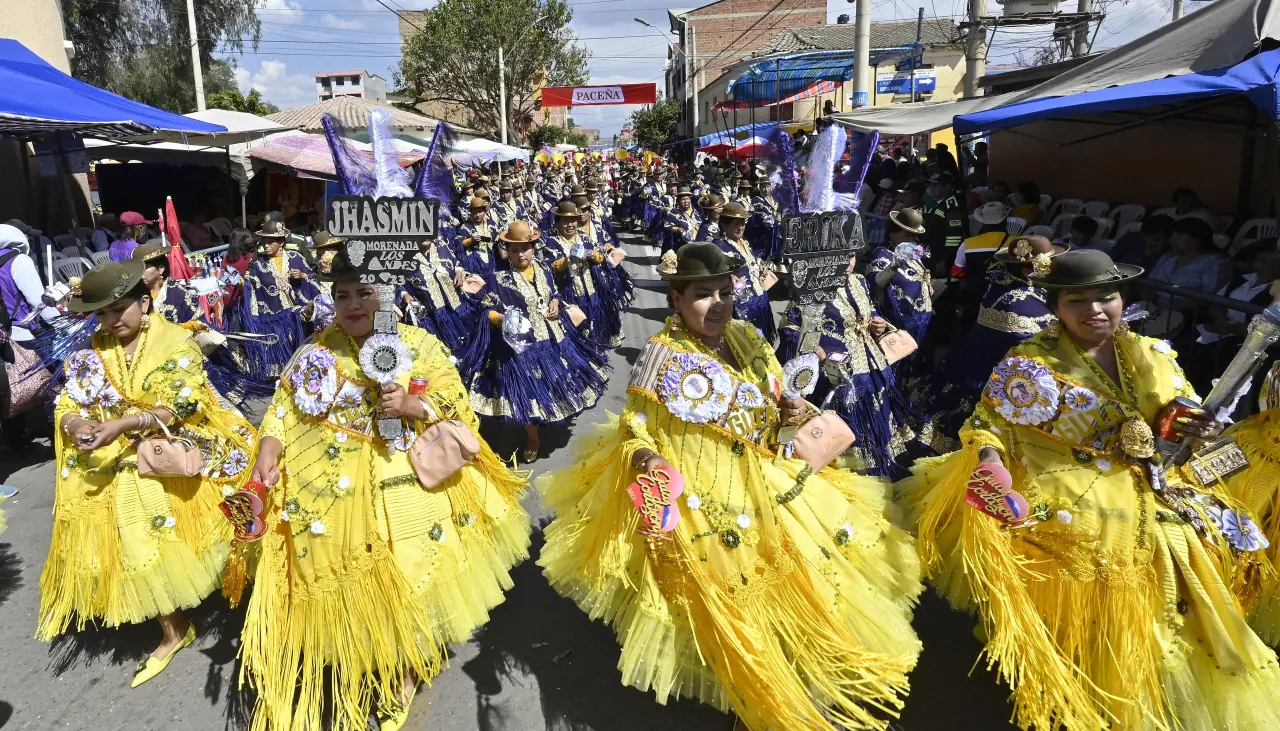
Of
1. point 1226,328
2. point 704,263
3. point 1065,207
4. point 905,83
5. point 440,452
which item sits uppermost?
point 905,83

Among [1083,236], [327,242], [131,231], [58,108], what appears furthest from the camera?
[131,231]

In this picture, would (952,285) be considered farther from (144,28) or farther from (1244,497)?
(144,28)

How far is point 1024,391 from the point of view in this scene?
9.55ft

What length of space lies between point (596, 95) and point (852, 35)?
13778mm

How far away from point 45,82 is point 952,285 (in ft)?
35.0

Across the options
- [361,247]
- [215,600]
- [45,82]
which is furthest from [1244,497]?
[45,82]

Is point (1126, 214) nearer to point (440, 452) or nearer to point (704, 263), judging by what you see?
point (704, 263)

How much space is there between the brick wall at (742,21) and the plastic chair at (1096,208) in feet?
164

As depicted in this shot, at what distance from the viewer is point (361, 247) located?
9.30 ft

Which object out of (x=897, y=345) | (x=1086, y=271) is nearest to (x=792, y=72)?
(x=897, y=345)

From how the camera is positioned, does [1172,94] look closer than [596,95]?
Yes

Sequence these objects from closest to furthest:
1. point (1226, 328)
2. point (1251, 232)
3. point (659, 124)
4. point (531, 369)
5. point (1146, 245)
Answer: point (1226, 328) < point (531, 369) < point (1146, 245) < point (1251, 232) < point (659, 124)

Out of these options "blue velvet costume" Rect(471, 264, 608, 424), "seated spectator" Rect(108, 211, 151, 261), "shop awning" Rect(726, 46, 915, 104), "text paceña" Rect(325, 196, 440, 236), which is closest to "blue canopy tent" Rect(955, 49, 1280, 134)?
"blue velvet costume" Rect(471, 264, 608, 424)

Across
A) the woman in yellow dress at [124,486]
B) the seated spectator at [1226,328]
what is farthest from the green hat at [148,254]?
the seated spectator at [1226,328]
